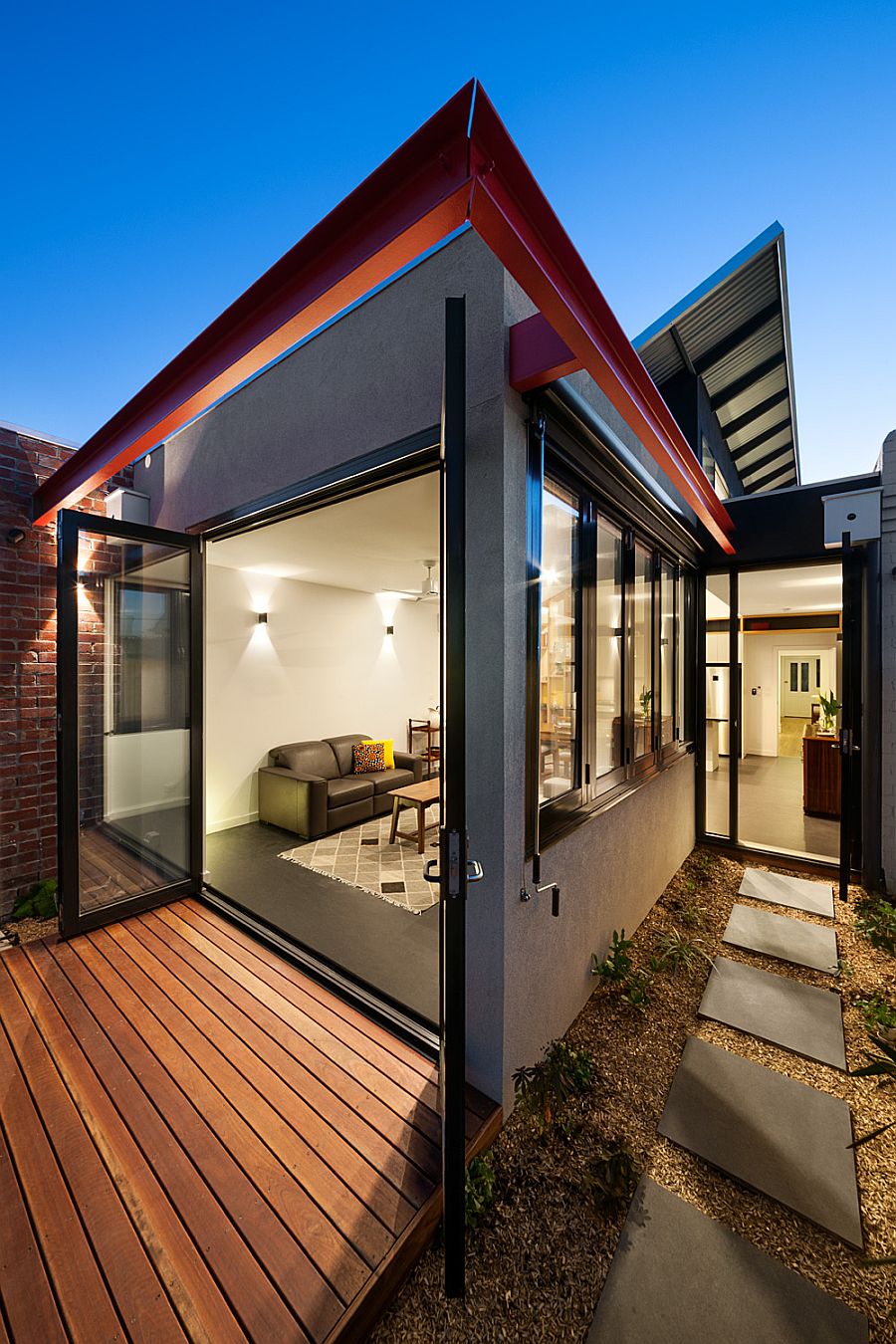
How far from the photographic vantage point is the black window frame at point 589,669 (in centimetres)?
191

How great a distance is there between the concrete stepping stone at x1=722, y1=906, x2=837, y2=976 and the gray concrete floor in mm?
1395

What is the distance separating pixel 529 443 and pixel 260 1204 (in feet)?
8.18

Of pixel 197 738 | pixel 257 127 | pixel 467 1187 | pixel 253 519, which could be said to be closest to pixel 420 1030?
pixel 467 1187

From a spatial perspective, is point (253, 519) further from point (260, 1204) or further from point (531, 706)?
point (260, 1204)

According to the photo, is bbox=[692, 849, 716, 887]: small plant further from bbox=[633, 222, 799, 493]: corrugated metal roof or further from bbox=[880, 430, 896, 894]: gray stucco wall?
bbox=[633, 222, 799, 493]: corrugated metal roof

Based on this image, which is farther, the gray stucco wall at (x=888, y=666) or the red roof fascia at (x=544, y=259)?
the gray stucco wall at (x=888, y=666)

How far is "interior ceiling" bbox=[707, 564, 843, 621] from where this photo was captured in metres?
5.14

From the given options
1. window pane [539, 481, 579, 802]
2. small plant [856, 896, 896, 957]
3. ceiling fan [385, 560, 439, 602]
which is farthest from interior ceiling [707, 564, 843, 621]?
window pane [539, 481, 579, 802]

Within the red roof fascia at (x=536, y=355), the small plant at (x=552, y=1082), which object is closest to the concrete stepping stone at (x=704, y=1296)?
the small plant at (x=552, y=1082)

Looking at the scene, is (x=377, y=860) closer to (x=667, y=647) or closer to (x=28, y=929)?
(x=28, y=929)

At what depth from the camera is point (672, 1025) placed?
8.07 ft

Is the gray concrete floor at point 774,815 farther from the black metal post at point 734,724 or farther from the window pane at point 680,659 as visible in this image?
the window pane at point 680,659

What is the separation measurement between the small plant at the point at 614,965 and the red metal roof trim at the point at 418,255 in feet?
Answer: 8.10

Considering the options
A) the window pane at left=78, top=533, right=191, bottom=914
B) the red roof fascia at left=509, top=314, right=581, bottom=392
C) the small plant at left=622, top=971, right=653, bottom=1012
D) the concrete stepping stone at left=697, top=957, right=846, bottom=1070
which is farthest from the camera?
the window pane at left=78, top=533, right=191, bottom=914
